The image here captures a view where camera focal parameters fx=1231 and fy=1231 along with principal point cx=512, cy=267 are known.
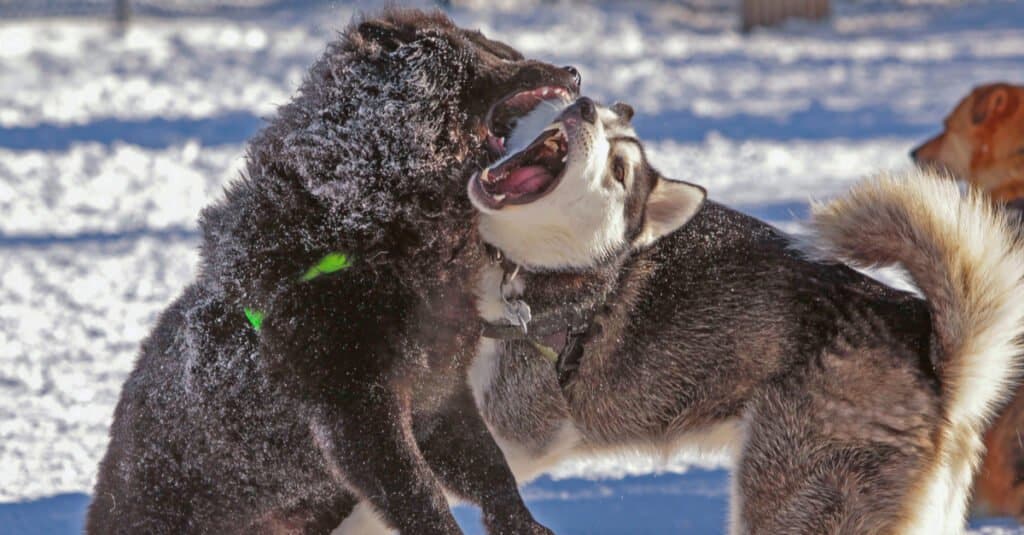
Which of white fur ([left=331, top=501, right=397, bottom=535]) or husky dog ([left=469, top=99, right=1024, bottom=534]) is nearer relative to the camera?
husky dog ([left=469, top=99, right=1024, bottom=534])

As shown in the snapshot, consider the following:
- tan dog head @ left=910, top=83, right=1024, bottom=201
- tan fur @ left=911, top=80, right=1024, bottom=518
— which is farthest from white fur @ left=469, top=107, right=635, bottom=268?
tan dog head @ left=910, top=83, right=1024, bottom=201

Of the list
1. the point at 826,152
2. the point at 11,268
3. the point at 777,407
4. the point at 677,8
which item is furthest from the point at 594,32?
the point at 777,407

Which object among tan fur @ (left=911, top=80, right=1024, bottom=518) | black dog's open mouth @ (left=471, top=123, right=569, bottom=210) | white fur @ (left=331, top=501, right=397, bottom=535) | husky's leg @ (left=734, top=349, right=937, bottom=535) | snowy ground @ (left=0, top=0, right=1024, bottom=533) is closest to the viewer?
black dog's open mouth @ (left=471, top=123, right=569, bottom=210)

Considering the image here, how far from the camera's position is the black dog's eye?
303 centimetres

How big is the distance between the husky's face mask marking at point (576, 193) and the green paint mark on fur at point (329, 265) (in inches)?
12.3

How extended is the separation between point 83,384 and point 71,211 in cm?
285

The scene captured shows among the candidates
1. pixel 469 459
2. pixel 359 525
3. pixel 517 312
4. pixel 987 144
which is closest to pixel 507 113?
pixel 517 312

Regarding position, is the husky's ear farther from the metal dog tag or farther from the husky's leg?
the husky's leg

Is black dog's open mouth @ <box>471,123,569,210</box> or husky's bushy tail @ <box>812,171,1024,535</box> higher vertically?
black dog's open mouth @ <box>471,123,569,210</box>

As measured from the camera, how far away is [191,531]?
9.43 feet

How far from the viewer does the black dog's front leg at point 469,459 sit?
9.56 ft

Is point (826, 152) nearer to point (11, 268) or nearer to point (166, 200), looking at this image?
point (166, 200)

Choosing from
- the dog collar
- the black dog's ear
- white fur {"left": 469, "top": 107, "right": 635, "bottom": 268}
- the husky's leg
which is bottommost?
the husky's leg

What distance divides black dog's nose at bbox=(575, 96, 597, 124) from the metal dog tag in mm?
515
